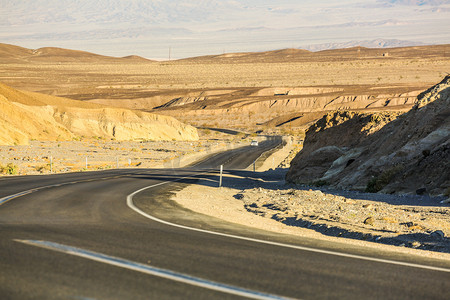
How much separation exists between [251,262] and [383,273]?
1798 mm

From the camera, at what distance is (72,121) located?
81750 mm

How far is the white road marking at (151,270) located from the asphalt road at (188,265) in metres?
0.01

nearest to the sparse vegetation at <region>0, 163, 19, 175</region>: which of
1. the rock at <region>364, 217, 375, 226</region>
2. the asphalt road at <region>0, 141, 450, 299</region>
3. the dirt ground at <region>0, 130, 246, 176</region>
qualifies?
the dirt ground at <region>0, 130, 246, 176</region>

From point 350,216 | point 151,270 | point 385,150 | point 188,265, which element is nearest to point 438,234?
point 350,216

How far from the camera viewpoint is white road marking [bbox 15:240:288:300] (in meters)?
6.09

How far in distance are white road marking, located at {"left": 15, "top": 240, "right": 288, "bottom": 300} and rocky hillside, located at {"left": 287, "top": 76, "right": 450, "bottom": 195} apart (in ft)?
42.3

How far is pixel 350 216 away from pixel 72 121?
72549 millimetres

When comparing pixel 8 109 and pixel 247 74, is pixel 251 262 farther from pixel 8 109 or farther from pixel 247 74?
pixel 247 74

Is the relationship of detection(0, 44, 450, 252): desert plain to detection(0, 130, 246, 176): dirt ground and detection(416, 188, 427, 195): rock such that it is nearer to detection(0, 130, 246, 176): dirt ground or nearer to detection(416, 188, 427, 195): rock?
detection(0, 130, 246, 176): dirt ground

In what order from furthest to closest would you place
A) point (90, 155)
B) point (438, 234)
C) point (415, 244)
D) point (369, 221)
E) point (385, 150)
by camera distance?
1. point (90, 155)
2. point (385, 150)
3. point (369, 221)
4. point (438, 234)
5. point (415, 244)

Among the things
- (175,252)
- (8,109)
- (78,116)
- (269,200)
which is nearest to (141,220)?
(175,252)

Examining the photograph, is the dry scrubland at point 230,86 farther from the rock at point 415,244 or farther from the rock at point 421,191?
the rock at point 415,244

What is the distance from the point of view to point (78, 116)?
82.9 metres

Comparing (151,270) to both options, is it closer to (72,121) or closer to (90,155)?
(90,155)
